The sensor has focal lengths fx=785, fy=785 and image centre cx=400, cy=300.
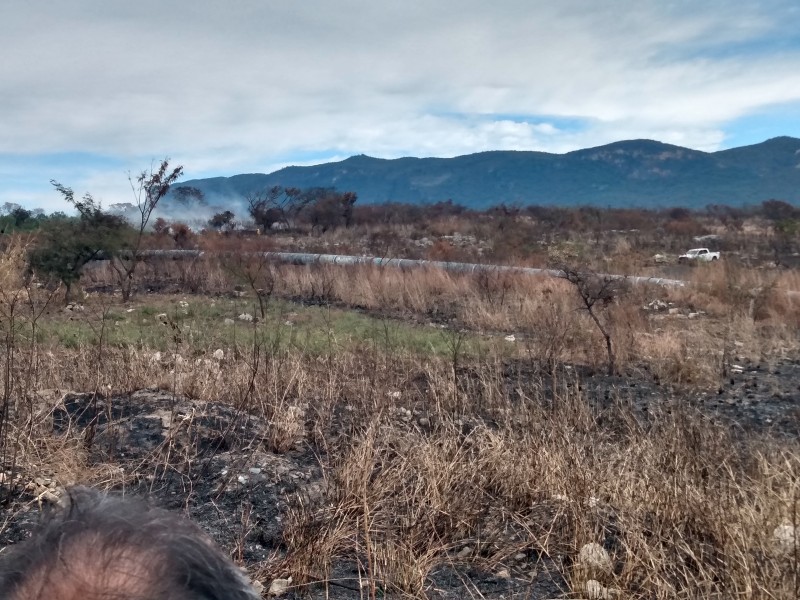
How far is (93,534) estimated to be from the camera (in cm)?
107

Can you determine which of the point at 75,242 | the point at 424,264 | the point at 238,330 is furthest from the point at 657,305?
the point at 75,242

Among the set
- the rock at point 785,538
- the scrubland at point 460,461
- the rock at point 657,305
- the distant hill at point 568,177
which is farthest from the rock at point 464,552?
the distant hill at point 568,177

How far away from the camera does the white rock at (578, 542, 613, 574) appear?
3.23m

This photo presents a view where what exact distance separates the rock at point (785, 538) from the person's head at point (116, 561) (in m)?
2.69

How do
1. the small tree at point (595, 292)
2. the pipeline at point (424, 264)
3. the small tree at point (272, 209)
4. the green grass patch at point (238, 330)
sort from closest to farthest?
the green grass patch at point (238, 330) < the small tree at point (595, 292) < the pipeline at point (424, 264) < the small tree at point (272, 209)

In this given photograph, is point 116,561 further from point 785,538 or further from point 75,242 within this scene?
point 75,242

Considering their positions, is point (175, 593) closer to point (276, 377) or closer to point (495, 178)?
point (276, 377)

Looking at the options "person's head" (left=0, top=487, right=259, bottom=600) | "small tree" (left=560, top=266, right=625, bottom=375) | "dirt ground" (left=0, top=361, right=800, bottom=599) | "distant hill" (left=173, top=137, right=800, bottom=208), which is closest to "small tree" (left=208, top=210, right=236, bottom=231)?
"small tree" (left=560, top=266, right=625, bottom=375)

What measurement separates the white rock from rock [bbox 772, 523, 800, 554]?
67cm

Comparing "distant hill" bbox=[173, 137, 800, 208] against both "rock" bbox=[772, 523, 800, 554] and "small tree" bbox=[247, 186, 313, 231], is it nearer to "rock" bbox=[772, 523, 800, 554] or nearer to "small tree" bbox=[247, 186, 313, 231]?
"small tree" bbox=[247, 186, 313, 231]

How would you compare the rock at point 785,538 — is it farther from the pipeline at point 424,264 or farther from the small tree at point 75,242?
the small tree at point 75,242

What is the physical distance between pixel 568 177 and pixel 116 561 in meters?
162

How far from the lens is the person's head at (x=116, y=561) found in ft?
3.30

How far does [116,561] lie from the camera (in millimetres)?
1030
